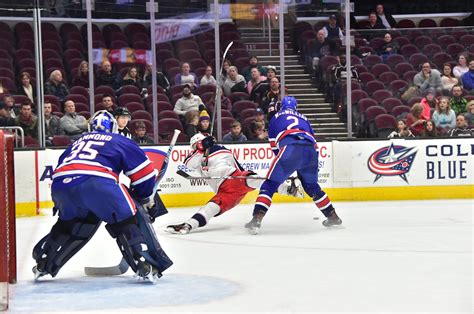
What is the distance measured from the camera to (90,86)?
1158cm

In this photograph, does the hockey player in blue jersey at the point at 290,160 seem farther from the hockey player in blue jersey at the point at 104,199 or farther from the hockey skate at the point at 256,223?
the hockey player in blue jersey at the point at 104,199

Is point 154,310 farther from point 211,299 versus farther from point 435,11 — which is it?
→ point 435,11

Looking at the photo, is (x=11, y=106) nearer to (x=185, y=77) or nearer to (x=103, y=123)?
(x=185, y=77)

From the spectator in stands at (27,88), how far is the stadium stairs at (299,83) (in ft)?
8.64

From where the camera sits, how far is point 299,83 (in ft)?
40.9

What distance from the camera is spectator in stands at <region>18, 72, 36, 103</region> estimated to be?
11.1m

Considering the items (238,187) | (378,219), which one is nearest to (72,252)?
(238,187)

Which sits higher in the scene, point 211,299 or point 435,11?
point 435,11

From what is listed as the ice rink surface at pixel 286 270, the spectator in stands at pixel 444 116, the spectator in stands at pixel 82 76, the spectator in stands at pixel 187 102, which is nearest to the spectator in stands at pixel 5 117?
the spectator in stands at pixel 82 76

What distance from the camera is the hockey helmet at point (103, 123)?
6.15 metres

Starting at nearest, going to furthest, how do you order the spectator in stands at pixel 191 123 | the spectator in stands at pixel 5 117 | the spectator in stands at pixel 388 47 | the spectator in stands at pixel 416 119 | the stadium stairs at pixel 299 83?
the spectator in stands at pixel 5 117
the spectator in stands at pixel 191 123
the spectator in stands at pixel 416 119
the stadium stairs at pixel 299 83
the spectator in stands at pixel 388 47

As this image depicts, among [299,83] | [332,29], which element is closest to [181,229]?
[299,83]

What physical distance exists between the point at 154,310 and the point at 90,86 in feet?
21.8

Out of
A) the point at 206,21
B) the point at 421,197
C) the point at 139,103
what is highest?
the point at 206,21
